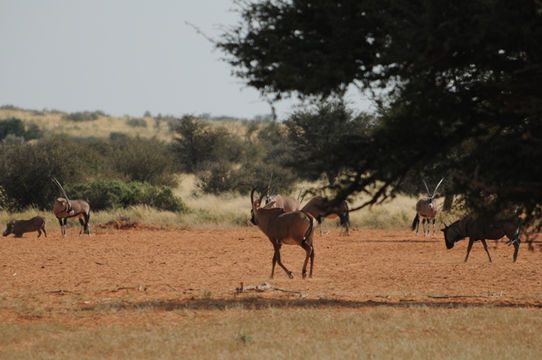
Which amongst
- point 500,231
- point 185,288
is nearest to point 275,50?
point 185,288

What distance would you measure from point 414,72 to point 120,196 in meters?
25.7

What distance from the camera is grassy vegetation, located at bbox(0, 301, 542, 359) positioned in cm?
793

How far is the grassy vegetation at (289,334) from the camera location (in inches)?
312

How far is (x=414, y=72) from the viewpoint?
26.9 ft

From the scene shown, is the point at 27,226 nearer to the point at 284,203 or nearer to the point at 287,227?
the point at 284,203

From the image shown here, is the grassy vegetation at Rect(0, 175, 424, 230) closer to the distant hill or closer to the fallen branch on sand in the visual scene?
the fallen branch on sand

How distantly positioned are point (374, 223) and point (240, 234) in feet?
21.8

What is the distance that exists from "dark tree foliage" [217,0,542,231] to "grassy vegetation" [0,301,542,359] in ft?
5.75

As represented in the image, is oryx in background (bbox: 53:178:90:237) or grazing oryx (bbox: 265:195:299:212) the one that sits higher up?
grazing oryx (bbox: 265:195:299:212)

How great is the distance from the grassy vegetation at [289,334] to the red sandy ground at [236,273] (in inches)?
36.6

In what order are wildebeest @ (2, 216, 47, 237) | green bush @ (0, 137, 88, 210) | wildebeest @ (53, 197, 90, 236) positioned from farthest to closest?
green bush @ (0, 137, 88, 210) < wildebeest @ (2, 216, 47, 237) < wildebeest @ (53, 197, 90, 236)

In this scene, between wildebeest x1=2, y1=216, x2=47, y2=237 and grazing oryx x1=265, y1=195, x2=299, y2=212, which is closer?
grazing oryx x1=265, y1=195, x2=299, y2=212

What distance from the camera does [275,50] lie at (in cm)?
863

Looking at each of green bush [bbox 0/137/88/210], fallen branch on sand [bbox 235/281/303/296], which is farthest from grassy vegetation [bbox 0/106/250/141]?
fallen branch on sand [bbox 235/281/303/296]
